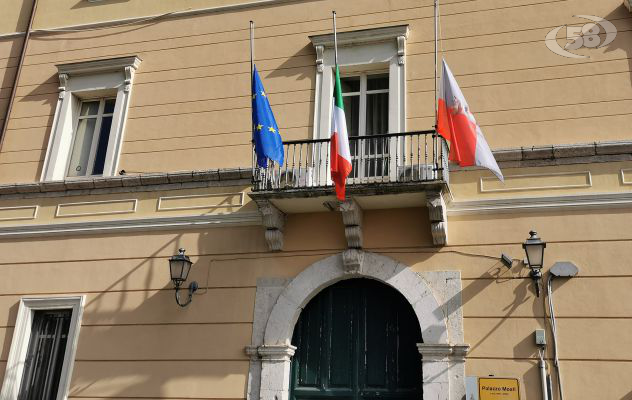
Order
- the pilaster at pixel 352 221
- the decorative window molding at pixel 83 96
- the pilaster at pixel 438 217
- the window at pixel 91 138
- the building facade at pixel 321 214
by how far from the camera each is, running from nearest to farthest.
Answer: the building facade at pixel 321 214, the pilaster at pixel 438 217, the pilaster at pixel 352 221, the decorative window molding at pixel 83 96, the window at pixel 91 138

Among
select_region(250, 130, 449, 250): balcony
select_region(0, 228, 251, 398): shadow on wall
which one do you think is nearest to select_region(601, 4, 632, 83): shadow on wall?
select_region(250, 130, 449, 250): balcony

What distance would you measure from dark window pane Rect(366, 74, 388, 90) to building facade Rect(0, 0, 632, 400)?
5cm

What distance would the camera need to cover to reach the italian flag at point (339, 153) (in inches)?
298

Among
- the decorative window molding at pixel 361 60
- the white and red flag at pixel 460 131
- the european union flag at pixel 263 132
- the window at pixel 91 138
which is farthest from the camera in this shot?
the window at pixel 91 138

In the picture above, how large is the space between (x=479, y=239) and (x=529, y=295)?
2.95 ft

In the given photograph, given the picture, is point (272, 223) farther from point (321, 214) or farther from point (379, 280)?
point (379, 280)

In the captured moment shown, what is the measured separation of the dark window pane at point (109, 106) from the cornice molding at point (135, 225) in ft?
6.77

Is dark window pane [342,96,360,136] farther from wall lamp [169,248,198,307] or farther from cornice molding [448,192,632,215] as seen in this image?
wall lamp [169,248,198,307]

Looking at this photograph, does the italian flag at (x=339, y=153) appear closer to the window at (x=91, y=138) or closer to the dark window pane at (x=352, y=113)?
the dark window pane at (x=352, y=113)

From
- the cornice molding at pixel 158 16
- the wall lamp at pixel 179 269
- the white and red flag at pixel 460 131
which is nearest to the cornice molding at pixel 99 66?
the cornice molding at pixel 158 16

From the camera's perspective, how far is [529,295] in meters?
7.42

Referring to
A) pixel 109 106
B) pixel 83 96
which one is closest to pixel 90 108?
pixel 83 96

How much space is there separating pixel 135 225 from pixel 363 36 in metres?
4.27

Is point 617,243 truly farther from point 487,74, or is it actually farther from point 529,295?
point 487,74
